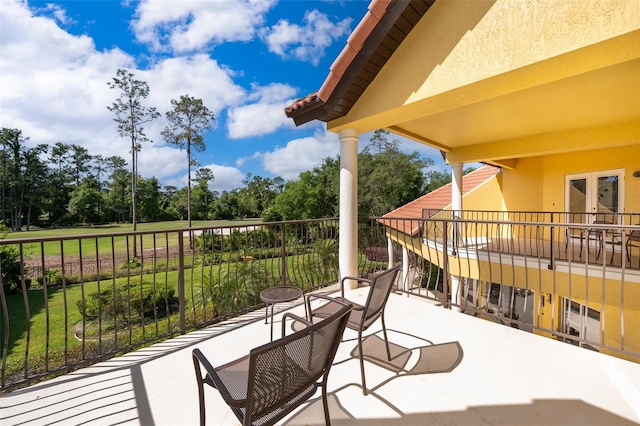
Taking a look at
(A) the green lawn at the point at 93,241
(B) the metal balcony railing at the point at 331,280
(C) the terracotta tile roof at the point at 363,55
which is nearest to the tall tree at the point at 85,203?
(A) the green lawn at the point at 93,241

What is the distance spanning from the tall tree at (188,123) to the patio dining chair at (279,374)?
25004 millimetres

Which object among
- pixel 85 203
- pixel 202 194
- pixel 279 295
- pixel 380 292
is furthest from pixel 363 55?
pixel 202 194

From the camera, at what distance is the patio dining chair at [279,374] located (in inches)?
42.1

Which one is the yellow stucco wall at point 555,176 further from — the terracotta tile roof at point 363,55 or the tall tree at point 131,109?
the tall tree at point 131,109

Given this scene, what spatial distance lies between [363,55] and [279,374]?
3.57 metres

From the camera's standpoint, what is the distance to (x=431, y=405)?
1.83 m

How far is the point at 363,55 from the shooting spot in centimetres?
333

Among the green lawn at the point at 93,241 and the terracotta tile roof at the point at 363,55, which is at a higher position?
the terracotta tile roof at the point at 363,55

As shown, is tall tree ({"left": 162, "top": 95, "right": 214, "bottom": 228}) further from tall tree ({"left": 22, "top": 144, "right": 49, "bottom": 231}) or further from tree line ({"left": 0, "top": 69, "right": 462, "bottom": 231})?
tall tree ({"left": 22, "top": 144, "right": 49, "bottom": 231})

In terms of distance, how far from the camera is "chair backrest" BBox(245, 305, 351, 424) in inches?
41.9

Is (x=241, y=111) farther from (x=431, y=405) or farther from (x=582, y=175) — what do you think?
(x=431, y=405)

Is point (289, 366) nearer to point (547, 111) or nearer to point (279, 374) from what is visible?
point (279, 374)

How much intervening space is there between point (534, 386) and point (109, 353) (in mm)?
3677

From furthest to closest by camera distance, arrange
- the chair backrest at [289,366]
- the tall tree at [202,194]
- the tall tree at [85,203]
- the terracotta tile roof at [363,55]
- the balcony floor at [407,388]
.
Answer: the tall tree at [202,194], the tall tree at [85,203], the terracotta tile roof at [363,55], the balcony floor at [407,388], the chair backrest at [289,366]
